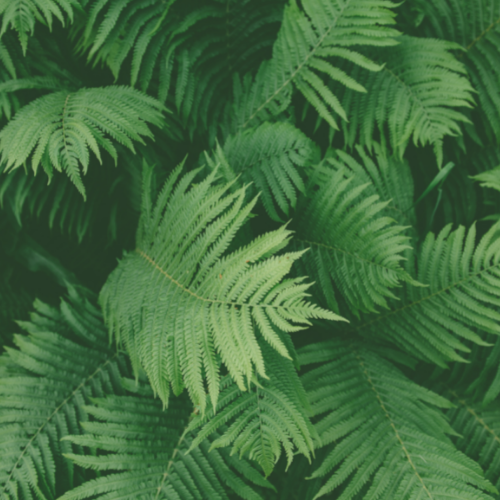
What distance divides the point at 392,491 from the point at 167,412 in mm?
633

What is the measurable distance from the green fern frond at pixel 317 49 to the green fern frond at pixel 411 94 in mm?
98

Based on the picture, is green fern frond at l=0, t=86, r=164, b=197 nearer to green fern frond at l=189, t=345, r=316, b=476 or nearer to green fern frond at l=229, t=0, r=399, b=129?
green fern frond at l=229, t=0, r=399, b=129

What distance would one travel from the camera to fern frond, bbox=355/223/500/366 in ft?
3.80

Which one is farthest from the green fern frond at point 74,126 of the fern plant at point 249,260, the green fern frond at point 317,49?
the green fern frond at point 317,49

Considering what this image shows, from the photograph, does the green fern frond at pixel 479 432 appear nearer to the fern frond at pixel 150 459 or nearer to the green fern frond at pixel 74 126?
the fern frond at pixel 150 459

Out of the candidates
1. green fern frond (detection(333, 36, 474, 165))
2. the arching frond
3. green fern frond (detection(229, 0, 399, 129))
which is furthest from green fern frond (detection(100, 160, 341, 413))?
the arching frond

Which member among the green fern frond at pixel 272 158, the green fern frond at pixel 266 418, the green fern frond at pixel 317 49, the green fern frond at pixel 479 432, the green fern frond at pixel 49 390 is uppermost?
the green fern frond at pixel 317 49

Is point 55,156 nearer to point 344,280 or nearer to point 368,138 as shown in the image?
point 344,280

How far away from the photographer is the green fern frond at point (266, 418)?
3.07ft

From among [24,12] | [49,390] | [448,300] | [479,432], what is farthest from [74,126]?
[479,432]

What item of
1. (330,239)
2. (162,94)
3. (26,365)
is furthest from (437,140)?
(26,365)

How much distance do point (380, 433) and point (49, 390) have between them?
3.13ft

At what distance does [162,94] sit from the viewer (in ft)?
4.32

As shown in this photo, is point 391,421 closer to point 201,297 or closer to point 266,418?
point 266,418
